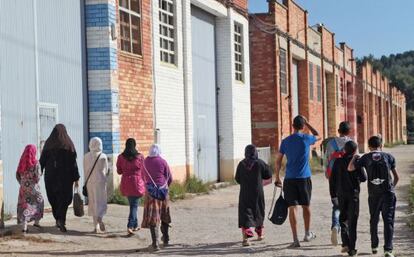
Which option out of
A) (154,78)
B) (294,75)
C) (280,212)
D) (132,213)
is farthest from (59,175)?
(294,75)

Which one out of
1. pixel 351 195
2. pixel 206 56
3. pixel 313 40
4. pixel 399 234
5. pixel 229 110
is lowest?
pixel 399 234

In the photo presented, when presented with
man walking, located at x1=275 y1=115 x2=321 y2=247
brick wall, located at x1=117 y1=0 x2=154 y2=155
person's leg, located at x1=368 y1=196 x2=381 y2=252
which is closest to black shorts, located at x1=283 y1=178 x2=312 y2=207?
man walking, located at x1=275 y1=115 x2=321 y2=247

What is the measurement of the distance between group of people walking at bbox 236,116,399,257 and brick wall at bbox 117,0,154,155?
18.8 ft

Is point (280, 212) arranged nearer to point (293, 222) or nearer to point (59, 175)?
point (293, 222)

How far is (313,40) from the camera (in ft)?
120

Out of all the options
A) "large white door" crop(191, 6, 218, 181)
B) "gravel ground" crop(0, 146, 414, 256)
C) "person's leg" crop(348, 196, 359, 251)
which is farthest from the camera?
"large white door" crop(191, 6, 218, 181)

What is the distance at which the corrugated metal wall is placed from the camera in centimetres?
1182

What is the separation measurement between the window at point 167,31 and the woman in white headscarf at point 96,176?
7482 millimetres

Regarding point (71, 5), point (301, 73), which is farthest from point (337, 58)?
point (71, 5)

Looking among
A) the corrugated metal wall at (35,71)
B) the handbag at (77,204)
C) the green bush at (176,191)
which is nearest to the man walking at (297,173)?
the handbag at (77,204)

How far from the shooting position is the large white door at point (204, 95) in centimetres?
2111

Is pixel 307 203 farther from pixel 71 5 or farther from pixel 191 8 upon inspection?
pixel 191 8

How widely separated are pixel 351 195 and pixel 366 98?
162 ft

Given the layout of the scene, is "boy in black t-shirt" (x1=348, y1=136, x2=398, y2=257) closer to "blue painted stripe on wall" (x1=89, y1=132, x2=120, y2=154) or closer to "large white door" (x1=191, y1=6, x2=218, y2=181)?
"blue painted stripe on wall" (x1=89, y1=132, x2=120, y2=154)
